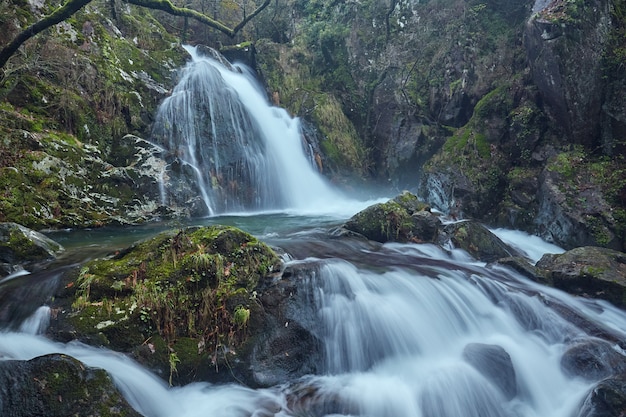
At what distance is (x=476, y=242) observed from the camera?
29.0 feet

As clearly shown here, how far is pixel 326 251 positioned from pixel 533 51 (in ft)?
30.5

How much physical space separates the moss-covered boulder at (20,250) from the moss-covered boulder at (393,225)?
20.2 feet

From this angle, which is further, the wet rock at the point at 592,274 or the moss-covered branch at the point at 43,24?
the moss-covered branch at the point at 43,24

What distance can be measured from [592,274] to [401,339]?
3.87 meters

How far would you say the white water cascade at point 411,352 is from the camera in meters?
4.27

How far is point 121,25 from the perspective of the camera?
15.9 m

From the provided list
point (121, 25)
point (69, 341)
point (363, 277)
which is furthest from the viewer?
point (121, 25)

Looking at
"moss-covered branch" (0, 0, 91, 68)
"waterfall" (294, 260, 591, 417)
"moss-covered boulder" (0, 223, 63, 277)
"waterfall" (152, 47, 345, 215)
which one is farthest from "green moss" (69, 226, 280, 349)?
"waterfall" (152, 47, 345, 215)

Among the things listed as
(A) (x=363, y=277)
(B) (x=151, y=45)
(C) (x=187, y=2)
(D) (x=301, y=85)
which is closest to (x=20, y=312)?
(A) (x=363, y=277)

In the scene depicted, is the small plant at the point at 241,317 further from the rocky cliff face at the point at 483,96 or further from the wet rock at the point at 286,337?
the rocky cliff face at the point at 483,96

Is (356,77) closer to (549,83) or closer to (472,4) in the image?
(472,4)

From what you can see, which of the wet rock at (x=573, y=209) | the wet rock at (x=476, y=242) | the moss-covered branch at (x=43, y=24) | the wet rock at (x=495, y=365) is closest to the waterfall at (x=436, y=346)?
the wet rock at (x=495, y=365)

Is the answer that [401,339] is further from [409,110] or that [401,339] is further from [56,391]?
[409,110]

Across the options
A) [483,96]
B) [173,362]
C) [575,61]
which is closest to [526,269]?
[173,362]
